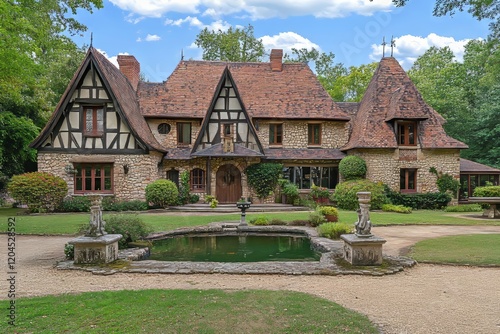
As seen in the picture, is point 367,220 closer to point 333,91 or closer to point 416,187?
point 416,187

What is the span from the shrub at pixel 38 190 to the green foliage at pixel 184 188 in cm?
600

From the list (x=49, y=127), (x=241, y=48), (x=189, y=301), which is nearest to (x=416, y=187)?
(x=189, y=301)

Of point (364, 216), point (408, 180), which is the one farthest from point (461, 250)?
point (408, 180)

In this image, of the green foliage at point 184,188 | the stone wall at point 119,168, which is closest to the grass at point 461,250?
the green foliage at point 184,188

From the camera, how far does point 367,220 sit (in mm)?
7613

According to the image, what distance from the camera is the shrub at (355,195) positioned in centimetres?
1879

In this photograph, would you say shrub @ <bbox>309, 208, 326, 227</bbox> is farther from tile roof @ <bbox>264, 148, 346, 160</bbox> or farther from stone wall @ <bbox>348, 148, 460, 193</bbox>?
stone wall @ <bbox>348, 148, 460, 193</bbox>

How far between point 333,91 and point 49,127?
2610 centimetres

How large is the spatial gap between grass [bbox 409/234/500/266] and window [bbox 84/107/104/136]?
1649 cm

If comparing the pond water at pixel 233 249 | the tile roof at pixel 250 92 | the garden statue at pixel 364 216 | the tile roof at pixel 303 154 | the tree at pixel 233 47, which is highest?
the tree at pixel 233 47

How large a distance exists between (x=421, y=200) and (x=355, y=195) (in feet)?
15.3

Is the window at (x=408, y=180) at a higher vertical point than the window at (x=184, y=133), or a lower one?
lower

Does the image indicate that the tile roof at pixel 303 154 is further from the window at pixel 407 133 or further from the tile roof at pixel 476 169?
the tile roof at pixel 476 169

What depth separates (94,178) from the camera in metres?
19.1
